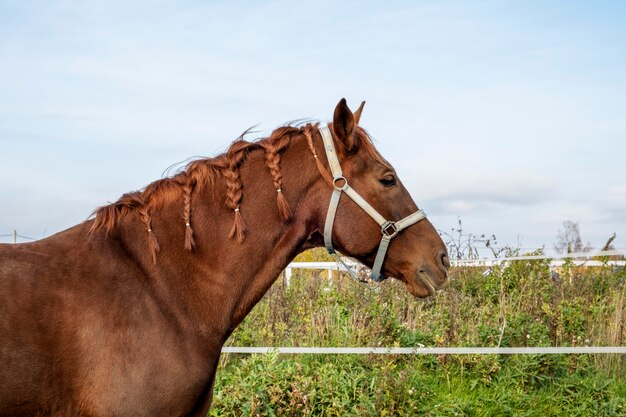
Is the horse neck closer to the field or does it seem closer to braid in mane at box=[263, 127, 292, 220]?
braid in mane at box=[263, 127, 292, 220]

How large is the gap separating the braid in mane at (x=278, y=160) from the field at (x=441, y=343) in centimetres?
263

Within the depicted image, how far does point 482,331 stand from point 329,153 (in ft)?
14.5

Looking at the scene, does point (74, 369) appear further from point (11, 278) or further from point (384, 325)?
point (384, 325)

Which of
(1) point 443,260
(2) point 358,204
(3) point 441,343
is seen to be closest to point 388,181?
(2) point 358,204

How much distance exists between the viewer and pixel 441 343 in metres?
7.55

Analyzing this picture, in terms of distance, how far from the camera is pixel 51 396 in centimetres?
336

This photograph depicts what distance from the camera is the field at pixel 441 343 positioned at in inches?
243

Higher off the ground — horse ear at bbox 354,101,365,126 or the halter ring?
horse ear at bbox 354,101,365,126

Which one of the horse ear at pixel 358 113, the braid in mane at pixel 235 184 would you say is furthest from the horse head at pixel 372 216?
the braid in mane at pixel 235 184

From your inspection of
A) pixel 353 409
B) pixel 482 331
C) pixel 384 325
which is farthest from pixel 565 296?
pixel 353 409

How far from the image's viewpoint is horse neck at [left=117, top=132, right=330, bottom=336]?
3795mm

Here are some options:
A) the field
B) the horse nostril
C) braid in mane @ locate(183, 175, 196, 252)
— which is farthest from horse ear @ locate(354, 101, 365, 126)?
the field

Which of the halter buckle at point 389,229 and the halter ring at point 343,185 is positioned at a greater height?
the halter ring at point 343,185

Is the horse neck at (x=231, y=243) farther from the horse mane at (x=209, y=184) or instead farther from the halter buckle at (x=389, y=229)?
the halter buckle at (x=389, y=229)
